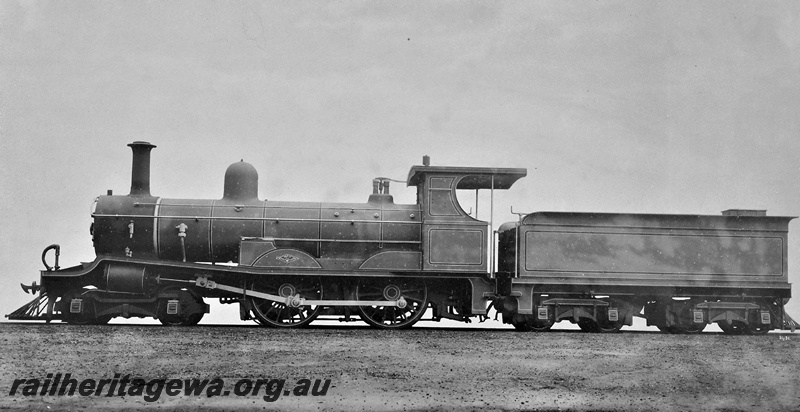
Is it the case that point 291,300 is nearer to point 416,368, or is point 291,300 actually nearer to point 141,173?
point 141,173

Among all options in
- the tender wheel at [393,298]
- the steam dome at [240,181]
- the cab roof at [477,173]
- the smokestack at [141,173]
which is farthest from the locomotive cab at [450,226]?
the smokestack at [141,173]

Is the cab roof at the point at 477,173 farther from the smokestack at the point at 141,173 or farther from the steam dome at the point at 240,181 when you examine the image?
the smokestack at the point at 141,173

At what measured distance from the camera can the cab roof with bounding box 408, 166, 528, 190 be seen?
53.9 ft

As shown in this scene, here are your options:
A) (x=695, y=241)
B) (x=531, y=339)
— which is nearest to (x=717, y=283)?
(x=695, y=241)

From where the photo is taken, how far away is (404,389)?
346 inches

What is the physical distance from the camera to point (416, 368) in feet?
33.2

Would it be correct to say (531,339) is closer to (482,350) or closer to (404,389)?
(482,350)

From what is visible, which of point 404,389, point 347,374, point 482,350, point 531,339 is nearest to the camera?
point 404,389

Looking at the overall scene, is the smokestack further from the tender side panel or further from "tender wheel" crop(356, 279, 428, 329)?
the tender side panel

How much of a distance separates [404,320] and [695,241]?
20.6 feet

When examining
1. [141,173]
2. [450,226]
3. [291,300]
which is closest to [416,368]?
[291,300]

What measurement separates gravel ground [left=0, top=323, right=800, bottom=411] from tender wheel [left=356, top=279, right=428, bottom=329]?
1.69m

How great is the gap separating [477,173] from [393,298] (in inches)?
121

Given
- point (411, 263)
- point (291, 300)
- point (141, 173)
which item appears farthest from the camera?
point (141, 173)
